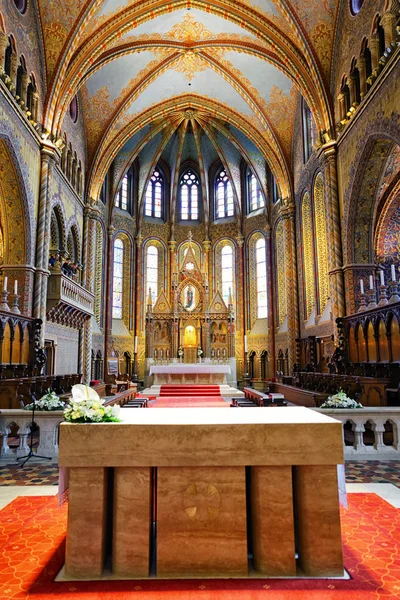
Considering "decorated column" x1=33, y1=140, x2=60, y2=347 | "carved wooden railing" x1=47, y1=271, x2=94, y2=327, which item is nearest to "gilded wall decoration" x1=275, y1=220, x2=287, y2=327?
"carved wooden railing" x1=47, y1=271, x2=94, y2=327

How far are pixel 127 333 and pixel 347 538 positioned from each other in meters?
21.4

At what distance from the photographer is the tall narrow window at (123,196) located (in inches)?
990

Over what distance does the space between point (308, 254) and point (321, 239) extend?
155 centimetres

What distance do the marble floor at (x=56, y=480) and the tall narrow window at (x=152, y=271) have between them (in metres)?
19.5

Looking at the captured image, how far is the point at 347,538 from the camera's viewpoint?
11.9ft

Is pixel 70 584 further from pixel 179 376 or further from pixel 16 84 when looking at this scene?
pixel 179 376

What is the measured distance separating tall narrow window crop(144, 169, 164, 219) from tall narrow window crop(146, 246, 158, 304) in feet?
7.40

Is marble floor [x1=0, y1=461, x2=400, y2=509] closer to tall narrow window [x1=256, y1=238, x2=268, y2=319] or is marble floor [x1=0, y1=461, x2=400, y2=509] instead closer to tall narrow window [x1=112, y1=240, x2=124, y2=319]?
tall narrow window [x1=256, y1=238, x2=268, y2=319]

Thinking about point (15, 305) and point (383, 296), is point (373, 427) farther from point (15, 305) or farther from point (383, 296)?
point (15, 305)

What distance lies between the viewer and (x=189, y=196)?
2711 centimetres

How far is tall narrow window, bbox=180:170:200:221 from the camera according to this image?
88.6 ft

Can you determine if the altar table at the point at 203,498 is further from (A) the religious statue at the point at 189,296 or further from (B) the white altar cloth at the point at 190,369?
(A) the religious statue at the point at 189,296

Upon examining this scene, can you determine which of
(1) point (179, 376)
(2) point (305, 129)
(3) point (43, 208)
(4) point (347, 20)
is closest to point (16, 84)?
(3) point (43, 208)

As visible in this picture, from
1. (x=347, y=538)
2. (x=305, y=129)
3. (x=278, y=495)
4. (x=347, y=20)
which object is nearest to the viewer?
(x=278, y=495)
